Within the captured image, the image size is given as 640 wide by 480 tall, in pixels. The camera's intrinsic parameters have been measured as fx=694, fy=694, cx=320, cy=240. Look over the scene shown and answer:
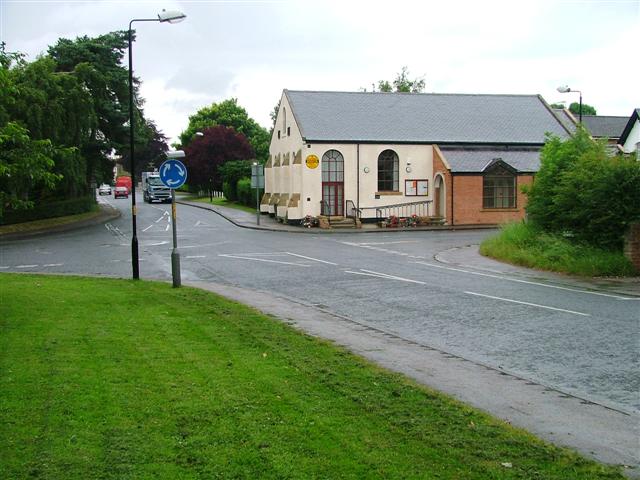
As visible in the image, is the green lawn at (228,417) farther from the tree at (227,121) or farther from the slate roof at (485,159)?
the tree at (227,121)

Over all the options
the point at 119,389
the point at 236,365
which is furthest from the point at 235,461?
the point at 236,365

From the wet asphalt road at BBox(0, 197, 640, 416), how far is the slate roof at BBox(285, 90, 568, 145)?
1318cm

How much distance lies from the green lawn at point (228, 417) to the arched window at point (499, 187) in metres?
35.7

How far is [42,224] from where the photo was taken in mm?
43188

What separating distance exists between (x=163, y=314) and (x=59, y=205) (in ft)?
126

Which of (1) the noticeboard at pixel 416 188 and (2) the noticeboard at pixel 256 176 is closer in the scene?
(2) the noticeboard at pixel 256 176

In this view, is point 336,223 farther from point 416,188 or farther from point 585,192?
point 585,192

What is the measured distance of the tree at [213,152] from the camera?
255 feet

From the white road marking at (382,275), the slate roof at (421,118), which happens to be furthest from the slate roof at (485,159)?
the white road marking at (382,275)

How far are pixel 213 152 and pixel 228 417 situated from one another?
242ft

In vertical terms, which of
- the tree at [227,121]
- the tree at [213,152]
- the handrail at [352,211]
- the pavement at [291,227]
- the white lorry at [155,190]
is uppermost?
the tree at [227,121]

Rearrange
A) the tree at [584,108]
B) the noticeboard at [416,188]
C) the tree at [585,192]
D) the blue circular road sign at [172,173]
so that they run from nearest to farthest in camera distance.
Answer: the blue circular road sign at [172,173], the tree at [585,192], the noticeboard at [416,188], the tree at [584,108]

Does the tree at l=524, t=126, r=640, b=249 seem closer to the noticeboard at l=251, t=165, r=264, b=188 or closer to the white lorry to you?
the noticeboard at l=251, t=165, r=264, b=188

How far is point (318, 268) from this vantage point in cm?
2134
